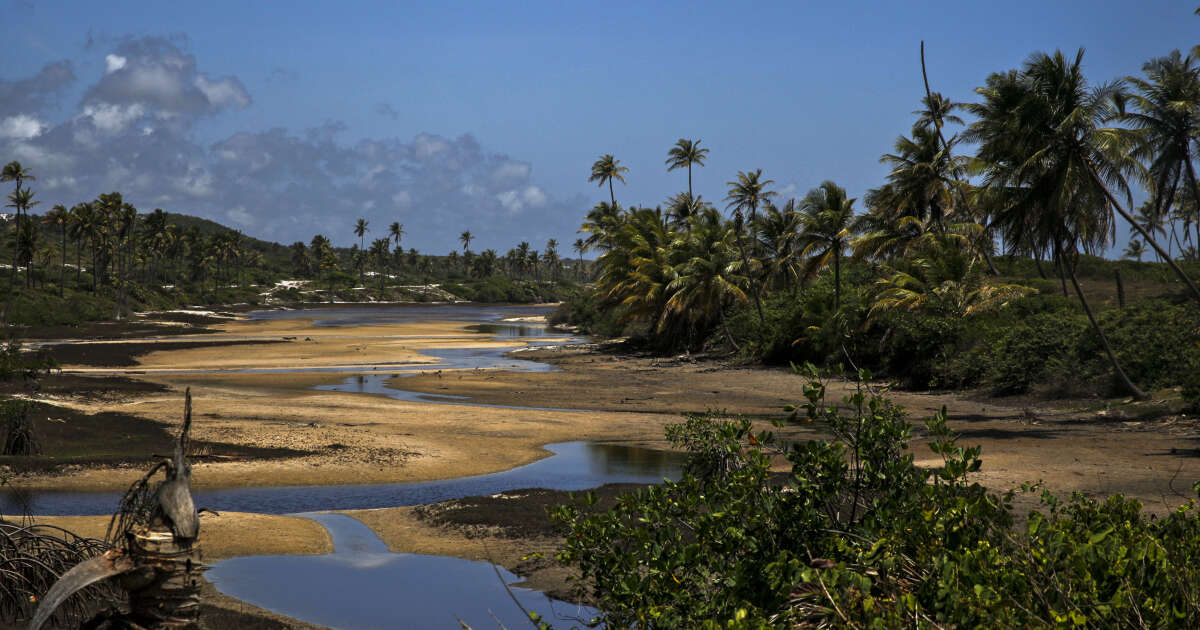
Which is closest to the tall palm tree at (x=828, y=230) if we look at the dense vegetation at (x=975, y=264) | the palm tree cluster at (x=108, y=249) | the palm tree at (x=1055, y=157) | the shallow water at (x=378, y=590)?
the dense vegetation at (x=975, y=264)

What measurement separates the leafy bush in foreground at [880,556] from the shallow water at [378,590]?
4511mm

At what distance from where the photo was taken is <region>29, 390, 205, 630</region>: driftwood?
3.84 metres

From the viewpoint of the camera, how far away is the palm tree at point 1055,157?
21.4m

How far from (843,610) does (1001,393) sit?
26.6 meters

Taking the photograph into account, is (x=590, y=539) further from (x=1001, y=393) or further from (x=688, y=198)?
(x=688, y=198)

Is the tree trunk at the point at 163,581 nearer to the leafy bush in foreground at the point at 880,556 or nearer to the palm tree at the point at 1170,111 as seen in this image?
the leafy bush in foreground at the point at 880,556

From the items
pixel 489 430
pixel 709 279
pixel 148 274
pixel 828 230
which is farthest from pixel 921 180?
pixel 148 274

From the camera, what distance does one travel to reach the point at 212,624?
338 inches

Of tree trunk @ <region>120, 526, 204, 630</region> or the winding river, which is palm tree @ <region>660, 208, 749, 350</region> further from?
tree trunk @ <region>120, 526, 204, 630</region>

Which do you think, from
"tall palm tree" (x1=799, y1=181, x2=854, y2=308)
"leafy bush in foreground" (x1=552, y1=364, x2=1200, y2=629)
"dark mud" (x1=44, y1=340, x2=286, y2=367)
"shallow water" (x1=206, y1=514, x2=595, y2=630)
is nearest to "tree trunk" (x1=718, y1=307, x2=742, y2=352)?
"tall palm tree" (x1=799, y1=181, x2=854, y2=308)

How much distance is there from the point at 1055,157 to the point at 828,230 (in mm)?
17388

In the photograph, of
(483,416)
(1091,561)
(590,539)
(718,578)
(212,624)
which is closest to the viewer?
(1091,561)

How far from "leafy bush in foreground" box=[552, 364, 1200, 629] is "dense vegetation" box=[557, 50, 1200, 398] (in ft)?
3.55

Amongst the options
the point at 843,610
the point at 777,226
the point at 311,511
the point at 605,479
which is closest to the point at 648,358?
the point at 777,226
